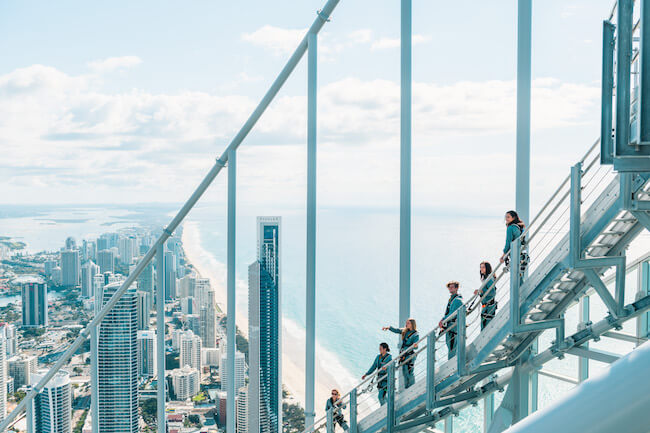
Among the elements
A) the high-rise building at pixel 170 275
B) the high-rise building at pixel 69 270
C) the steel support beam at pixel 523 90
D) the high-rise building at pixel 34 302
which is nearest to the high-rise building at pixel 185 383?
the high-rise building at pixel 170 275

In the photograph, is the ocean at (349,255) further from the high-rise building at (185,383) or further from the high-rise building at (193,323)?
the high-rise building at (185,383)

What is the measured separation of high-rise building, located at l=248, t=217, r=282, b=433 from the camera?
8.20 m

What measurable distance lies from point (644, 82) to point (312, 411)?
634cm

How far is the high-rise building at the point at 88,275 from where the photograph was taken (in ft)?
37.7

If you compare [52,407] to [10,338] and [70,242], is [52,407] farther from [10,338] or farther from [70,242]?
[70,242]

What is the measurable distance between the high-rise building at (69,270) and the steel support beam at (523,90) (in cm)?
976

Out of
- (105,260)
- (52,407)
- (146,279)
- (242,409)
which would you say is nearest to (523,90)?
(242,409)

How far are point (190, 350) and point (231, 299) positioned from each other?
118 inches

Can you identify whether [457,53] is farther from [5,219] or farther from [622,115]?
[5,219]

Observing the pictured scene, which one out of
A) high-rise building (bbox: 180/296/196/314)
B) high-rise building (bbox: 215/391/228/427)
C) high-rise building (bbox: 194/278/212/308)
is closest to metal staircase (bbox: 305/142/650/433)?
high-rise building (bbox: 215/391/228/427)

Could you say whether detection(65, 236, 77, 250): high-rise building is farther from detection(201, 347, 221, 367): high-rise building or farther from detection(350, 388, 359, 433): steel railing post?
detection(350, 388, 359, 433): steel railing post

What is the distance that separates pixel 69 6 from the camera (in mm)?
13508

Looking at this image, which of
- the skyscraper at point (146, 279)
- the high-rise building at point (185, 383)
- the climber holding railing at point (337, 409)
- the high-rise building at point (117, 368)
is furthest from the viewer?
the high-rise building at point (185, 383)

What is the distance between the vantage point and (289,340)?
99.7 feet
